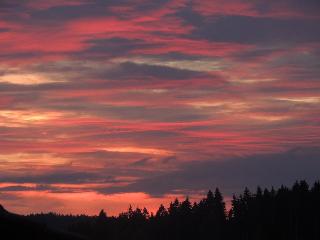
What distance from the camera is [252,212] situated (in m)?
145

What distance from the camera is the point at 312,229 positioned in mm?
127562

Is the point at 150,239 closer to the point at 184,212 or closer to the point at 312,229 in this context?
the point at 184,212

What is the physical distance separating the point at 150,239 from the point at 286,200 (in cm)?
5195

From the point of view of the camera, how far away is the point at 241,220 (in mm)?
153000

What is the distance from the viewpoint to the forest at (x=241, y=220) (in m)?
129

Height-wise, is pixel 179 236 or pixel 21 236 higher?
pixel 179 236

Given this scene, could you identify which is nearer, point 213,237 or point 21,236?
point 21,236

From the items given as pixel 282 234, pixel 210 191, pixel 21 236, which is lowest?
pixel 21 236

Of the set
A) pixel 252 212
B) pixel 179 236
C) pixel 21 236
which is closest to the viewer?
pixel 21 236

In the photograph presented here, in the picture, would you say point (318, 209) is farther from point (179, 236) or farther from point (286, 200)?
point (179, 236)

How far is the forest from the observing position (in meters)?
129

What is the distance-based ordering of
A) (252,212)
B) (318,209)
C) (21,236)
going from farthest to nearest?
(252,212) → (318,209) → (21,236)

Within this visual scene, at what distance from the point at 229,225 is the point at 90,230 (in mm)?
36519

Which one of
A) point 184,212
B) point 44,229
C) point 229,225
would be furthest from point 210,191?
point 44,229
